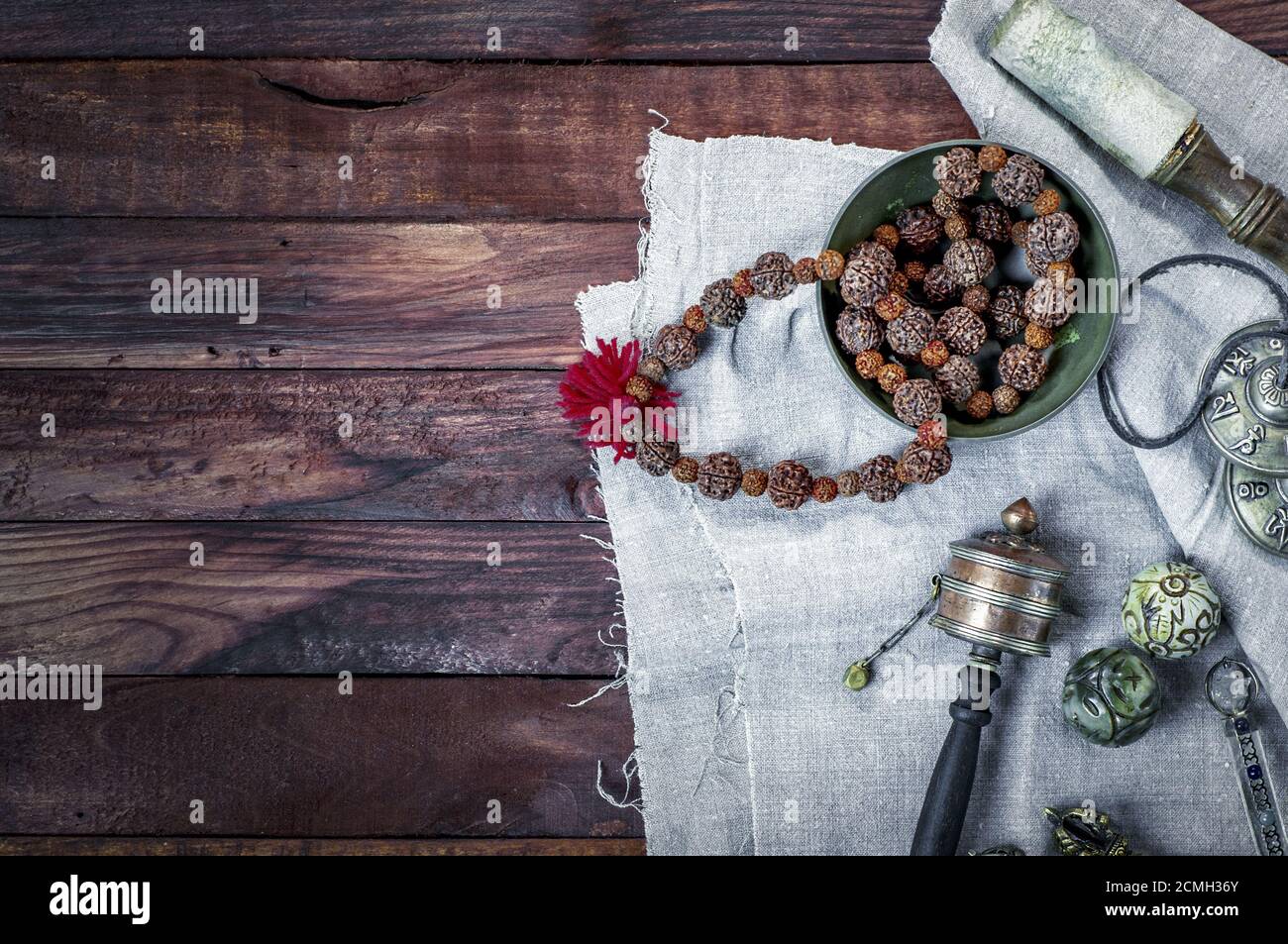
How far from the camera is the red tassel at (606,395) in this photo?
1.14 meters

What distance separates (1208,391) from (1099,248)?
0.66 feet

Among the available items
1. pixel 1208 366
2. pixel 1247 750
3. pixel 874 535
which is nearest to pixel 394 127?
pixel 874 535

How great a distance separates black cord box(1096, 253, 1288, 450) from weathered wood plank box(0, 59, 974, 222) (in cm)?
29

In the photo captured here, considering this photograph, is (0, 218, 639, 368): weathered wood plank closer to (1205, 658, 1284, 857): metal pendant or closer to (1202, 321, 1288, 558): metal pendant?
(1202, 321, 1288, 558): metal pendant

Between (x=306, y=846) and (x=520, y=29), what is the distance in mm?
1061

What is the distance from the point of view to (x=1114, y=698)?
41.8 inches

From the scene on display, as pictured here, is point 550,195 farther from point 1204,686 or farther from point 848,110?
point 1204,686

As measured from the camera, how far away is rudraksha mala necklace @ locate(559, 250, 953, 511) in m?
1.14

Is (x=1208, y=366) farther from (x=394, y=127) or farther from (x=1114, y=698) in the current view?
(x=394, y=127)

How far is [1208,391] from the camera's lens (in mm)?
1079

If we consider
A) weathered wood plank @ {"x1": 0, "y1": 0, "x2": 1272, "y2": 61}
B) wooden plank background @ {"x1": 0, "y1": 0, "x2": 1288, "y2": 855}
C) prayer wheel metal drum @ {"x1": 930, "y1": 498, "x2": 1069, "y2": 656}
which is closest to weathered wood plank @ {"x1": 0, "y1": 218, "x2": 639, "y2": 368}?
wooden plank background @ {"x1": 0, "y1": 0, "x2": 1288, "y2": 855}

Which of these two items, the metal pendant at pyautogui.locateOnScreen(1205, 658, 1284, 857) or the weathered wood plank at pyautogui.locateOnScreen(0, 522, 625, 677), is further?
the weathered wood plank at pyautogui.locateOnScreen(0, 522, 625, 677)

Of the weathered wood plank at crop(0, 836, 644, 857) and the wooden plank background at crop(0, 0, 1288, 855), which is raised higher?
the wooden plank background at crop(0, 0, 1288, 855)

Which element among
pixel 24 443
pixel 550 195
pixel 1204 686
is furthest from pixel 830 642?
pixel 24 443
